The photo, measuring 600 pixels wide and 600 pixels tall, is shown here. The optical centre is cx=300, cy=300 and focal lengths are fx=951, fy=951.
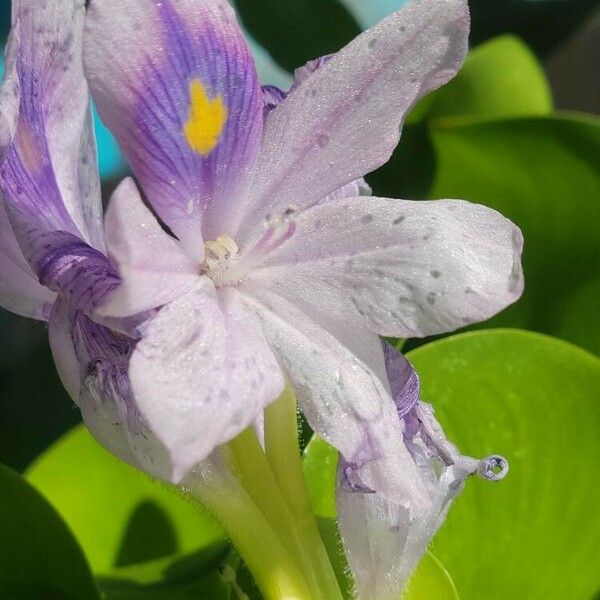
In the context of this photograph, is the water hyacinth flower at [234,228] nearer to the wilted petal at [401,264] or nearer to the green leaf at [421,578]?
the wilted petal at [401,264]

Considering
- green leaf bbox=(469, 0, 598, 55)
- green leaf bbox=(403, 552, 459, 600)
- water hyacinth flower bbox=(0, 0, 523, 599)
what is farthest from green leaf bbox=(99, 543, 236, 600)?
green leaf bbox=(469, 0, 598, 55)

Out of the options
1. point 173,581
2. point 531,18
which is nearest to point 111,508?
point 173,581

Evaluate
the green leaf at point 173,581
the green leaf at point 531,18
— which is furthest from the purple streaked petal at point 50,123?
the green leaf at point 531,18

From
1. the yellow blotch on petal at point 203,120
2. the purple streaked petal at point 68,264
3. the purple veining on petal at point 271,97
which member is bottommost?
the purple streaked petal at point 68,264

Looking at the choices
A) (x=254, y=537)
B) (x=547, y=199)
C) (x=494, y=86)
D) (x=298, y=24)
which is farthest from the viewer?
(x=298, y=24)

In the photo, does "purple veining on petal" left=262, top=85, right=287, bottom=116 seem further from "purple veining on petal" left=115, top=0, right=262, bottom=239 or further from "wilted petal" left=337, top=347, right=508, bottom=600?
"wilted petal" left=337, top=347, right=508, bottom=600

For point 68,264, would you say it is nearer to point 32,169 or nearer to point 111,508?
point 32,169
